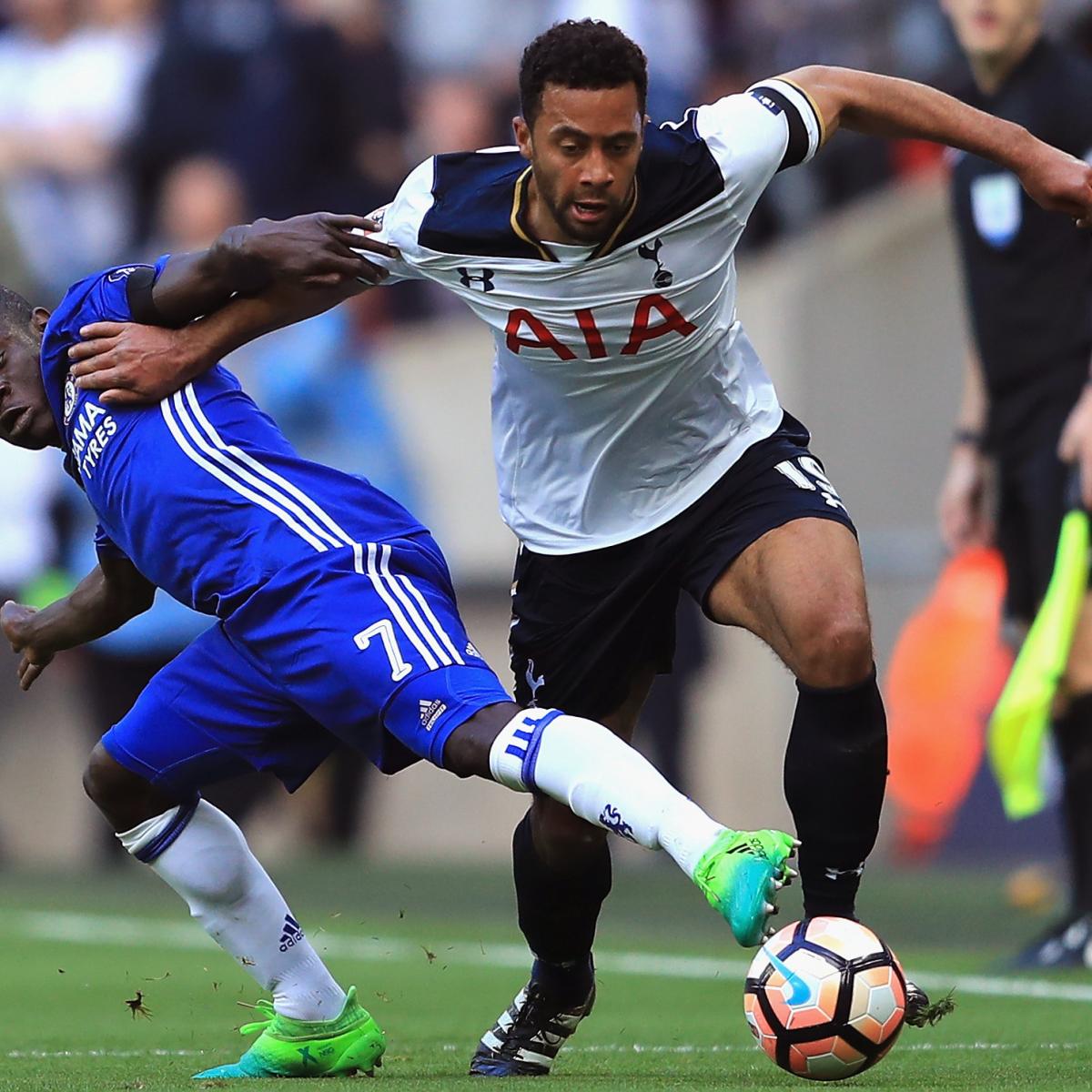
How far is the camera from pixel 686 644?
504 inches

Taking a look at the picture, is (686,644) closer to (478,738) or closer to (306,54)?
(306,54)

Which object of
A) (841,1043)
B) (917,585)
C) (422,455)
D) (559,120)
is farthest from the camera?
(422,455)

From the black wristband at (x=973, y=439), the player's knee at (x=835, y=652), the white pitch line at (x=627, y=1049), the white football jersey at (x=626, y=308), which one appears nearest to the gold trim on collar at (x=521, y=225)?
the white football jersey at (x=626, y=308)

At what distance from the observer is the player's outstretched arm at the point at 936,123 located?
4941 millimetres

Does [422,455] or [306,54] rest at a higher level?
[306,54]

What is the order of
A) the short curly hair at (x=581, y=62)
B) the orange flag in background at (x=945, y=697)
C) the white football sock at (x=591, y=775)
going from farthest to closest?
1. the orange flag in background at (x=945, y=697)
2. the short curly hair at (x=581, y=62)
3. the white football sock at (x=591, y=775)

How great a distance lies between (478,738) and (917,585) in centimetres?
869

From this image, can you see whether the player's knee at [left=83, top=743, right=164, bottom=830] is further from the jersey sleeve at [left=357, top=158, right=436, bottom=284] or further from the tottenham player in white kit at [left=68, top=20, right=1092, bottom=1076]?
the jersey sleeve at [left=357, top=158, right=436, bottom=284]

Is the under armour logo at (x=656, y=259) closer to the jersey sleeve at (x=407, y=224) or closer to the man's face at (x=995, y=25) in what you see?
the jersey sleeve at (x=407, y=224)

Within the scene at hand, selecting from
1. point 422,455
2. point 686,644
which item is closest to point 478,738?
point 686,644

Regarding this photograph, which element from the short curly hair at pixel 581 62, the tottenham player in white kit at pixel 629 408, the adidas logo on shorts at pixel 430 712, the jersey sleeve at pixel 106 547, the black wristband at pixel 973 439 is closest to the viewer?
the adidas logo on shorts at pixel 430 712

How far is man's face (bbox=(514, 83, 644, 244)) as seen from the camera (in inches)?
178

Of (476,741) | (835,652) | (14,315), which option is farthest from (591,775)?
(14,315)

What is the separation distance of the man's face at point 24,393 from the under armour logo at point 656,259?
4.45 ft
